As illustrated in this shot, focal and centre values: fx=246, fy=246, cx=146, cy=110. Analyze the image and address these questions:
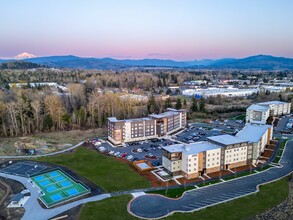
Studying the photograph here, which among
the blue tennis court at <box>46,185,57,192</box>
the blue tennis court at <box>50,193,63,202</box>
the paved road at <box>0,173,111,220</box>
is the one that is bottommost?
the blue tennis court at <box>46,185,57,192</box>

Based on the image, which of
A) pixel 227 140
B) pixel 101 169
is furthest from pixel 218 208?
pixel 101 169

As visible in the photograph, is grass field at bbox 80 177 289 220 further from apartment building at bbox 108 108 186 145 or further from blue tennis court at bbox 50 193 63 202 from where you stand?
apartment building at bbox 108 108 186 145

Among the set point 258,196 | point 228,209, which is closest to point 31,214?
point 228,209

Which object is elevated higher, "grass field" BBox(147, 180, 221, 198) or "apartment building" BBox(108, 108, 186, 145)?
"apartment building" BBox(108, 108, 186, 145)

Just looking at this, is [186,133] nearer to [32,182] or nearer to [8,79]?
[32,182]

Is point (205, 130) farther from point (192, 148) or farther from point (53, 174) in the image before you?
point (53, 174)

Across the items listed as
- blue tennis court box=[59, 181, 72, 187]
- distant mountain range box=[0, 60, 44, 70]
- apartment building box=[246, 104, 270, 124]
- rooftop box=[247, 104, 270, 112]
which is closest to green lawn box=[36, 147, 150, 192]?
blue tennis court box=[59, 181, 72, 187]

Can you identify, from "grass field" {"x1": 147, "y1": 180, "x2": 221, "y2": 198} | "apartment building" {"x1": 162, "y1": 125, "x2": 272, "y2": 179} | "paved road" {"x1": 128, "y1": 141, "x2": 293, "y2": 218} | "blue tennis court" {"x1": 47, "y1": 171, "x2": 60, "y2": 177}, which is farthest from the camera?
"blue tennis court" {"x1": 47, "y1": 171, "x2": 60, "y2": 177}
